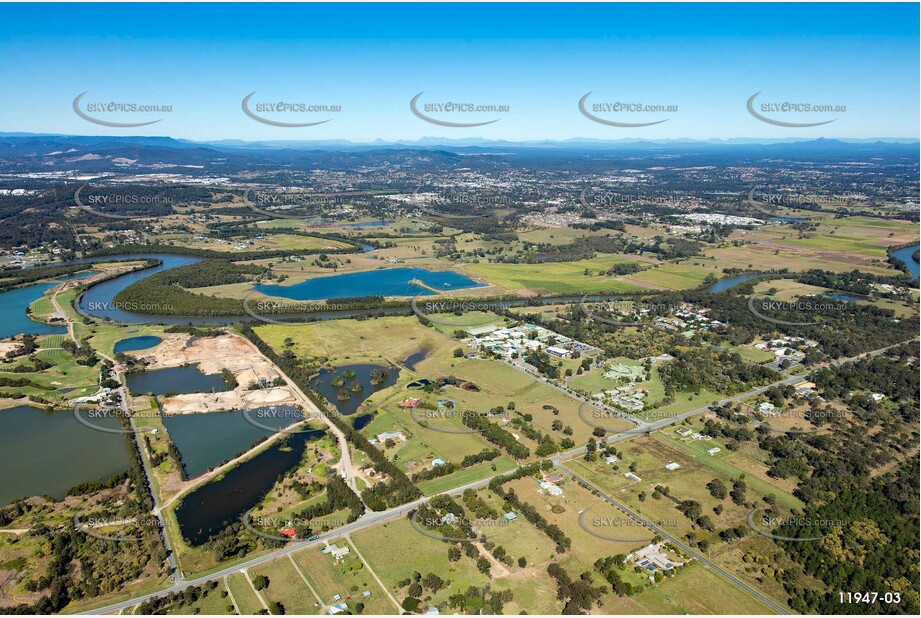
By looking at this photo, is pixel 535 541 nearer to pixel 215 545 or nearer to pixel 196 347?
pixel 215 545

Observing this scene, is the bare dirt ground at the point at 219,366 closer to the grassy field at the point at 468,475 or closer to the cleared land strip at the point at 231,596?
the grassy field at the point at 468,475

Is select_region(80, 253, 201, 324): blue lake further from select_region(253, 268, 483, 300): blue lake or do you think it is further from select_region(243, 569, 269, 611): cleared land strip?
select_region(243, 569, 269, 611): cleared land strip

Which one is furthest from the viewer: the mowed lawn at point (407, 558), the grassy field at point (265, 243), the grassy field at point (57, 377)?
the grassy field at point (265, 243)

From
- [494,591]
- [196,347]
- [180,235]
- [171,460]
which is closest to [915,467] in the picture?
[494,591]

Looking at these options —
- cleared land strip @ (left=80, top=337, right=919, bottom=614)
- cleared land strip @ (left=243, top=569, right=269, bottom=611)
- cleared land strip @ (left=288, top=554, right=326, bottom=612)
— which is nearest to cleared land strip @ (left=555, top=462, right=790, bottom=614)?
cleared land strip @ (left=80, top=337, right=919, bottom=614)

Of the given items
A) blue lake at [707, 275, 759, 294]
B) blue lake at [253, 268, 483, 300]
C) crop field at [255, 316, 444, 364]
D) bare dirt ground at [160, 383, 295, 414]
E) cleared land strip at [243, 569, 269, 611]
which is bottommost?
cleared land strip at [243, 569, 269, 611]

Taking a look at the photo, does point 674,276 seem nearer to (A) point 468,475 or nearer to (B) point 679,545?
(A) point 468,475

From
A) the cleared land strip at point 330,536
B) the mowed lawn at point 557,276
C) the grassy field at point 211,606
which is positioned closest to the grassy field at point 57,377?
the cleared land strip at point 330,536
